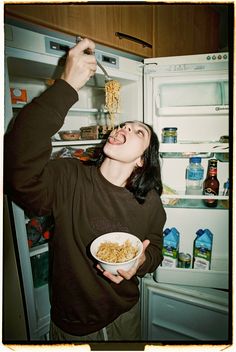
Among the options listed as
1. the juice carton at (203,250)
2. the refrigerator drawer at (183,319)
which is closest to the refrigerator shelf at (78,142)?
the juice carton at (203,250)

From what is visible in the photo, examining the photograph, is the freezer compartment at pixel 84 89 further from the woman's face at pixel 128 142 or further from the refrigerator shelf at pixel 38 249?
the refrigerator shelf at pixel 38 249

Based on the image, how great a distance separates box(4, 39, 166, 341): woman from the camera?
3.03 ft

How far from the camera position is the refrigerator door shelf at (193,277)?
4.61 feet

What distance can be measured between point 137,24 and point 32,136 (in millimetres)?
926

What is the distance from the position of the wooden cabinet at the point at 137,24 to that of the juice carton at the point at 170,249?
1.18 meters

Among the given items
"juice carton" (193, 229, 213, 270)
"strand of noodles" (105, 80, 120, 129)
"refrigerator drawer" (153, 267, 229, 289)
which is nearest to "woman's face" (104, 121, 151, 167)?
"strand of noodles" (105, 80, 120, 129)

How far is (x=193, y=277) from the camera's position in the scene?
1440 millimetres

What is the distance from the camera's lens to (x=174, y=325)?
5.04 ft

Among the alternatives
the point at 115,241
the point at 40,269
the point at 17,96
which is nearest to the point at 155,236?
the point at 115,241

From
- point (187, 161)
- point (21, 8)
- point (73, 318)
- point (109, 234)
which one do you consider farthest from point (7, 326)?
point (187, 161)

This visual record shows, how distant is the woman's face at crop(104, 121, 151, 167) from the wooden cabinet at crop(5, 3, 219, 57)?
43 centimetres

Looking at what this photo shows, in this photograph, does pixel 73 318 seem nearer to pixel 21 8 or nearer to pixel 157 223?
pixel 157 223

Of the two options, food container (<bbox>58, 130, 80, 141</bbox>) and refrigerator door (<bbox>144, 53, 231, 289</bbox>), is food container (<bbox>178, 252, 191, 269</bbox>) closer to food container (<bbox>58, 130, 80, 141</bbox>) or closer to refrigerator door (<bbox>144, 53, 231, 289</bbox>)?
refrigerator door (<bbox>144, 53, 231, 289</bbox>)

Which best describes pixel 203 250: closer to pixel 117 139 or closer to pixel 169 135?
pixel 169 135
